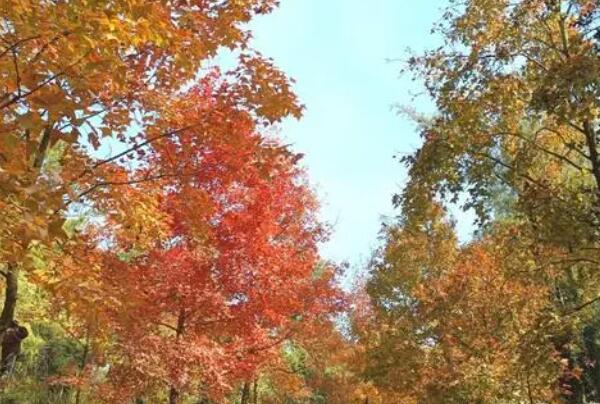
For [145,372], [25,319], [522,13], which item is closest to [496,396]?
[145,372]

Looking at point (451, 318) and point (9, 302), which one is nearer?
point (9, 302)

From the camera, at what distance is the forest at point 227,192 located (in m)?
3.88

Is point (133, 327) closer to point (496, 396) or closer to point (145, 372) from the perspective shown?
point (145, 372)

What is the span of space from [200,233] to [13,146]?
4.33 m

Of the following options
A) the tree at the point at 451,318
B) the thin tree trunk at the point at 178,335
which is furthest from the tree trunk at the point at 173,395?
the tree at the point at 451,318

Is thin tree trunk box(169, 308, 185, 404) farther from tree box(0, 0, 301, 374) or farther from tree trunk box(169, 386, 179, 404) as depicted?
tree box(0, 0, 301, 374)

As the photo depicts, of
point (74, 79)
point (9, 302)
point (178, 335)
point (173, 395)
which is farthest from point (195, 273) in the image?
point (74, 79)

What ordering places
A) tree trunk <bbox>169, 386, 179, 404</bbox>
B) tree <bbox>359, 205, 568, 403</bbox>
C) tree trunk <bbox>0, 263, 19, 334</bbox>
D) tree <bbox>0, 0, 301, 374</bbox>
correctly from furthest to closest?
tree <bbox>359, 205, 568, 403</bbox> < tree trunk <bbox>169, 386, 179, 404</bbox> < tree trunk <bbox>0, 263, 19, 334</bbox> < tree <bbox>0, 0, 301, 374</bbox>

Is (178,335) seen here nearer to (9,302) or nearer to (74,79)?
(9,302)

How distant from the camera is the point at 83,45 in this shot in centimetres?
356

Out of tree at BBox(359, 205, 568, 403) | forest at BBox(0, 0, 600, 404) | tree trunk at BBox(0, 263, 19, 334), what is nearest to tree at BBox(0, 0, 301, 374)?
forest at BBox(0, 0, 600, 404)

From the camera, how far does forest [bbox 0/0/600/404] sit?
3875 mm

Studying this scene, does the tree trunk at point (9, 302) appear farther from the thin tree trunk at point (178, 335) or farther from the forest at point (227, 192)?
the thin tree trunk at point (178, 335)

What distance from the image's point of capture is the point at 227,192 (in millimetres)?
12555
